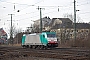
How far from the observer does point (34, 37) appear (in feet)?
160

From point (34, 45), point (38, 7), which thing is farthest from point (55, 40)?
point (38, 7)

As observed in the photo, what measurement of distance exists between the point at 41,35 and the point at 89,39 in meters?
9.77

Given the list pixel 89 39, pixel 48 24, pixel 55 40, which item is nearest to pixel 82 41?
pixel 89 39

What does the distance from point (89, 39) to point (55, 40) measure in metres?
8.56

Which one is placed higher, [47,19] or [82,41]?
[47,19]

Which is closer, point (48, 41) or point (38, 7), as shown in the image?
point (48, 41)

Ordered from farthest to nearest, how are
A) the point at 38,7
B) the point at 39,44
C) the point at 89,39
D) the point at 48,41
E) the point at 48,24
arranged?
the point at 48,24, the point at 38,7, the point at 89,39, the point at 39,44, the point at 48,41

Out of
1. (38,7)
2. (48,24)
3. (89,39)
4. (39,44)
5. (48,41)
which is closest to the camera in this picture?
(48,41)

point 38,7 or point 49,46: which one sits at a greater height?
point 38,7

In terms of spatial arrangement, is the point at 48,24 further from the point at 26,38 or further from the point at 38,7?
the point at 26,38

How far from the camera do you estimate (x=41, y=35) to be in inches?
1802

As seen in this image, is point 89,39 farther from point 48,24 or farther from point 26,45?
point 48,24

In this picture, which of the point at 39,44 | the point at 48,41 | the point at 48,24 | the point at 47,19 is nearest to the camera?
the point at 48,41

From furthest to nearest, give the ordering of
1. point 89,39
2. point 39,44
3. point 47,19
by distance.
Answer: point 47,19 < point 89,39 < point 39,44
